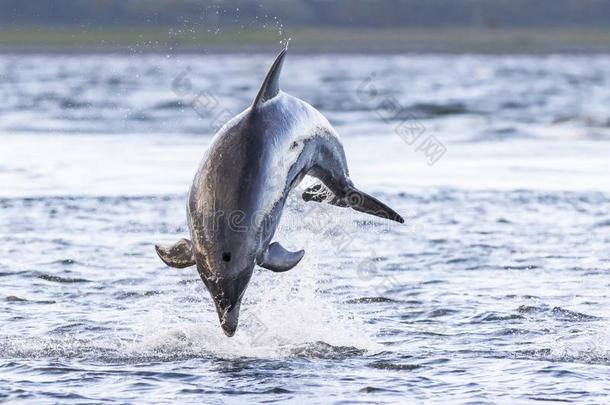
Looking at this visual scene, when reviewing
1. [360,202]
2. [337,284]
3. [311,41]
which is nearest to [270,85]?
[360,202]

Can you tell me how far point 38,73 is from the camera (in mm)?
92688

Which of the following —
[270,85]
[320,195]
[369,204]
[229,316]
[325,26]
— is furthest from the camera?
[325,26]

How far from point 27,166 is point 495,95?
124ft

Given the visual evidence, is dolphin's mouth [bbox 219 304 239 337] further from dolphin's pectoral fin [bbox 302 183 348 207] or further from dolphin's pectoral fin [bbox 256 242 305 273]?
dolphin's pectoral fin [bbox 302 183 348 207]

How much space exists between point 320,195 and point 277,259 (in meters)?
2.87

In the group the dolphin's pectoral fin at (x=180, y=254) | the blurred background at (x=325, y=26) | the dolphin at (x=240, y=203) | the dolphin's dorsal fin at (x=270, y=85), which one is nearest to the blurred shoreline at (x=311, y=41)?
the blurred background at (x=325, y=26)

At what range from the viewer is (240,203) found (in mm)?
11938

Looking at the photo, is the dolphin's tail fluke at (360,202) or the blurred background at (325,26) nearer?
the dolphin's tail fluke at (360,202)

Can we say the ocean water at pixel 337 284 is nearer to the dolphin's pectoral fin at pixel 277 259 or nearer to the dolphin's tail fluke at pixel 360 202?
the dolphin's pectoral fin at pixel 277 259

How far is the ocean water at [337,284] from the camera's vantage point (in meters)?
12.8

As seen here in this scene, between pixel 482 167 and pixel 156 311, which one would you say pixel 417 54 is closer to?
pixel 482 167

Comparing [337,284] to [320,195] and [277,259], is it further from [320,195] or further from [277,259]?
[277,259]

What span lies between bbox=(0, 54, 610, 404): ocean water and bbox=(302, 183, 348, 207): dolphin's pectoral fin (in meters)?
1.15

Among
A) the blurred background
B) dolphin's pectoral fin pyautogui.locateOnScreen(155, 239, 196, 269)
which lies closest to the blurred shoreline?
the blurred background
